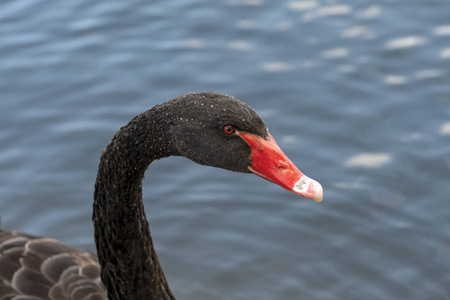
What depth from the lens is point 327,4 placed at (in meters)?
7.77

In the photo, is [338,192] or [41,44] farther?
[41,44]

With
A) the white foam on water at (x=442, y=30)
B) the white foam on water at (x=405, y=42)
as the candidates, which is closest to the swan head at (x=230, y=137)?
the white foam on water at (x=405, y=42)

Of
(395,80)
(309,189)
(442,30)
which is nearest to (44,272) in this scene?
(309,189)

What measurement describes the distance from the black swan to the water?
4.15ft

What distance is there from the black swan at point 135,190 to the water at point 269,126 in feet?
4.15

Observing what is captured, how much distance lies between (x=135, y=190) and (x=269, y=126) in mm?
2746

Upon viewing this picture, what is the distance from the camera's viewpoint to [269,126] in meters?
6.20

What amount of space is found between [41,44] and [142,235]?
14.5ft

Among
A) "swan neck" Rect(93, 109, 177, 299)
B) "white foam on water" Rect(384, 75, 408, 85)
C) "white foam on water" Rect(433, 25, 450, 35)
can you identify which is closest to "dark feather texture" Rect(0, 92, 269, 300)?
"swan neck" Rect(93, 109, 177, 299)

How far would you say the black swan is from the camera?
3174 mm

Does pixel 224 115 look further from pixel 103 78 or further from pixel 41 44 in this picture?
pixel 41 44

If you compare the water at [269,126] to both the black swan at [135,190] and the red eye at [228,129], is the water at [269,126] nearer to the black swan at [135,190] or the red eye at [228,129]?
the black swan at [135,190]

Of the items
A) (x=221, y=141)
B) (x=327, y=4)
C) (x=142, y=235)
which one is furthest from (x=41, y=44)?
(x=221, y=141)

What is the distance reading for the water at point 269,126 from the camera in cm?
528
